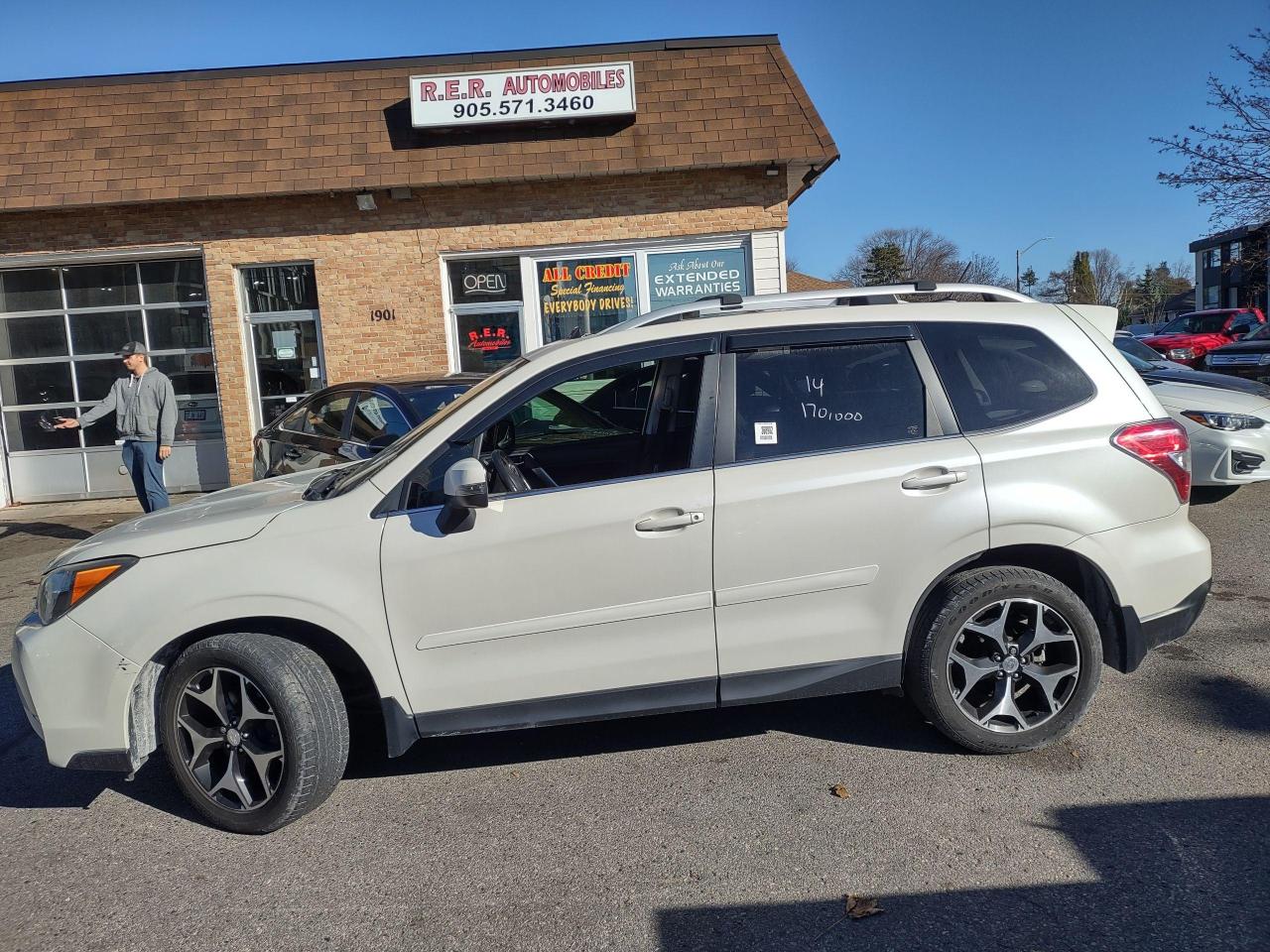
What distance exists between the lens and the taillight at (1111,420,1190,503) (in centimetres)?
393

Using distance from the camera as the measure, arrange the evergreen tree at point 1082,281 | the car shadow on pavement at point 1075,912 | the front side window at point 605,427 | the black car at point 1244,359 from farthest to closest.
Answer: the evergreen tree at point 1082,281
the black car at point 1244,359
the front side window at point 605,427
the car shadow on pavement at point 1075,912

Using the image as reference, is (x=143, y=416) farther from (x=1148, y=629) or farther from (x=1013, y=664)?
(x=1148, y=629)

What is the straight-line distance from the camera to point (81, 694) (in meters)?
3.65

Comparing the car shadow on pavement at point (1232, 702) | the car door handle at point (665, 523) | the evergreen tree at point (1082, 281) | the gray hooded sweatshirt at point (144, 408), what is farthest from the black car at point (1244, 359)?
the evergreen tree at point (1082, 281)

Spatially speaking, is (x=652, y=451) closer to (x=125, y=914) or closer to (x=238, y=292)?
(x=125, y=914)

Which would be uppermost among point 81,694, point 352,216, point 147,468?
point 352,216

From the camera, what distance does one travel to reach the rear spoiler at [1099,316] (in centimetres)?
428

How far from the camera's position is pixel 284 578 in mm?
3613

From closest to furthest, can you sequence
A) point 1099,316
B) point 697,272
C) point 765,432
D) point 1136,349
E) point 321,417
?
point 765,432 < point 1099,316 < point 321,417 < point 1136,349 < point 697,272

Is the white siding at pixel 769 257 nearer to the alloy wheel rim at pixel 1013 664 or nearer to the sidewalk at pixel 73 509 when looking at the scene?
the sidewalk at pixel 73 509

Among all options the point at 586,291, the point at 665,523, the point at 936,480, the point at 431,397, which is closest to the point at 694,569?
the point at 665,523

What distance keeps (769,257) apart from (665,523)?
29.8 feet

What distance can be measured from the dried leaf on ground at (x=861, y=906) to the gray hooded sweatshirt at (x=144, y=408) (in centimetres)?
773

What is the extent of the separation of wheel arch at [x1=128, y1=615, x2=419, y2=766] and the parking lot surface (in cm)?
35
